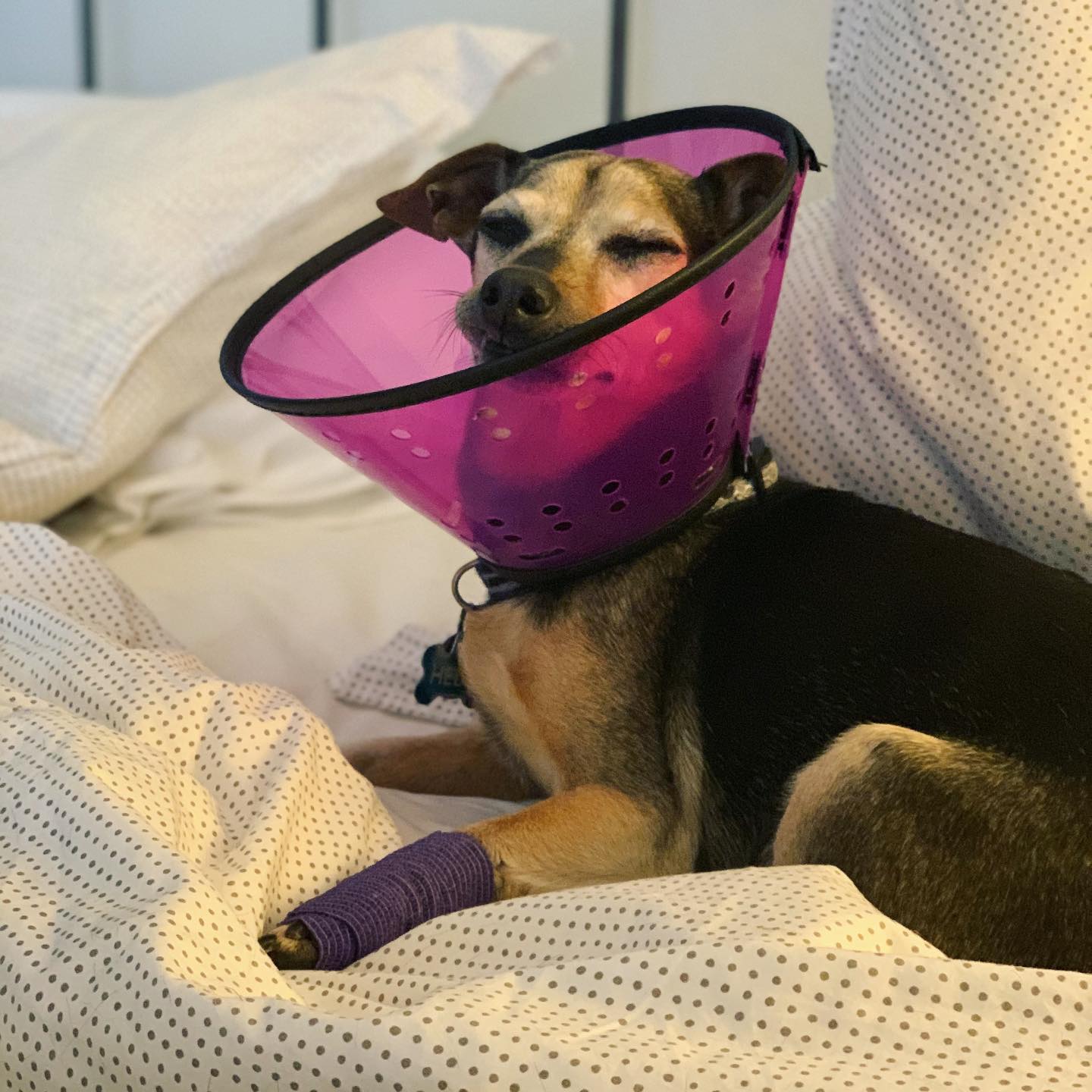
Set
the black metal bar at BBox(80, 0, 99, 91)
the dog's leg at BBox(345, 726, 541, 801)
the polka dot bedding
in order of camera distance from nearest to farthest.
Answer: the polka dot bedding
the dog's leg at BBox(345, 726, 541, 801)
the black metal bar at BBox(80, 0, 99, 91)

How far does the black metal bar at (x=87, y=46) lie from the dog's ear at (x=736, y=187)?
2394 millimetres

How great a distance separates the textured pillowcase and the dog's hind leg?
0.39 metres

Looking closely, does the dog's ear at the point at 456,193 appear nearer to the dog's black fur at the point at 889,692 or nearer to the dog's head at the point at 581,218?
the dog's head at the point at 581,218

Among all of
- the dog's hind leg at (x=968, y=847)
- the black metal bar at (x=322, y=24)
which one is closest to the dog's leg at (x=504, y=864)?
the dog's hind leg at (x=968, y=847)

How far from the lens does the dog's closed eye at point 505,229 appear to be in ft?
4.59

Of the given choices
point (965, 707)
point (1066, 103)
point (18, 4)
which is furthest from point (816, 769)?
point (18, 4)

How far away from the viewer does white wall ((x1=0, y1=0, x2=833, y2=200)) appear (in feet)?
8.17

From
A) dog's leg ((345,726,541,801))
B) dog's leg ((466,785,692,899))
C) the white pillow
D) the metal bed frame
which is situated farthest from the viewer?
the metal bed frame

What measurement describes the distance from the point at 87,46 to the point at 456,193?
2.19 meters

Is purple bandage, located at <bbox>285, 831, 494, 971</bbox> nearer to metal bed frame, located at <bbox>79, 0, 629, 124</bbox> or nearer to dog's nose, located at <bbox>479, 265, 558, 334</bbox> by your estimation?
dog's nose, located at <bbox>479, 265, 558, 334</bbox>

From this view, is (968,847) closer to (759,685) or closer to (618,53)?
(759,685)

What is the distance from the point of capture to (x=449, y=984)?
2.83ft

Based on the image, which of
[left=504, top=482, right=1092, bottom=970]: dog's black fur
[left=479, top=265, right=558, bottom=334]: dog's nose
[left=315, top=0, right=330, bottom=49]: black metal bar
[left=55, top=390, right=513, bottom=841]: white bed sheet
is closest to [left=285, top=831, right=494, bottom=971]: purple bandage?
[left=504, top=482, right=1092, bottom=970]: dog's black fur

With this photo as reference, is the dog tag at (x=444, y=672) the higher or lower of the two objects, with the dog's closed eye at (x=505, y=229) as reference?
lower
